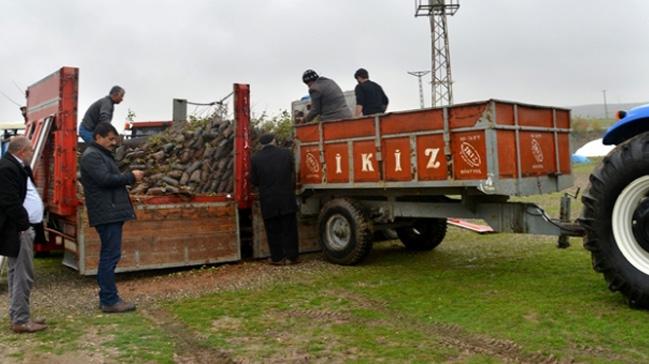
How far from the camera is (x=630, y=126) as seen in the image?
5.39 meters

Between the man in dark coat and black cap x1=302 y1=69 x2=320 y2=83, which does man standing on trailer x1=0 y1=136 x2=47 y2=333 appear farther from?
black cap x1=302 y1=69 x2=320 y2=83

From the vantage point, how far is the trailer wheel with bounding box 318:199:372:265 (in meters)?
7.77

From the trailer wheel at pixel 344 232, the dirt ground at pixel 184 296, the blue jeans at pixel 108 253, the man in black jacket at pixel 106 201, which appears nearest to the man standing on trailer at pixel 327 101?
the trailer wheel at pixel 344 232

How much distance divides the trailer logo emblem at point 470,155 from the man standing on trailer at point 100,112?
17.0ft

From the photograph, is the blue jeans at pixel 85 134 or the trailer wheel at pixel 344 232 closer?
the trailer wheel at pixel 344 232

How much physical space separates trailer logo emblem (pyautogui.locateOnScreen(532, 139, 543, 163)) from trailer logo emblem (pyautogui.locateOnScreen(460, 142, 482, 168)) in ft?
2.51

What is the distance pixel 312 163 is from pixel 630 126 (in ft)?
13.5

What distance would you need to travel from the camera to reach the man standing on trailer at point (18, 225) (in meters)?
5.00

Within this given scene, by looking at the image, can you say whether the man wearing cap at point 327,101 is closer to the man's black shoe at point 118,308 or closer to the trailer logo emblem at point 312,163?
the trailer logo emblem at point 312,163

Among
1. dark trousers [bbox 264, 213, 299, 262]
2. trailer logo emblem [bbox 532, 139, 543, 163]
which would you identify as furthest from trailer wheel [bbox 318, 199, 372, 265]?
trailer logo emblem [bbox 532, 139, 543, 163]

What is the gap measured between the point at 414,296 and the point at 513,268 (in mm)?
1811

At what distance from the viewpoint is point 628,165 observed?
504cm

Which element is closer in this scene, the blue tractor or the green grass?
the green grass

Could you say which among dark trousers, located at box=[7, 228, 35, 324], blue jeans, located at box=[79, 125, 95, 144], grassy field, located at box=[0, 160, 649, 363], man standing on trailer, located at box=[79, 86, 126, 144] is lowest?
grassy field, located at box=[0, 160, 649, 363]
